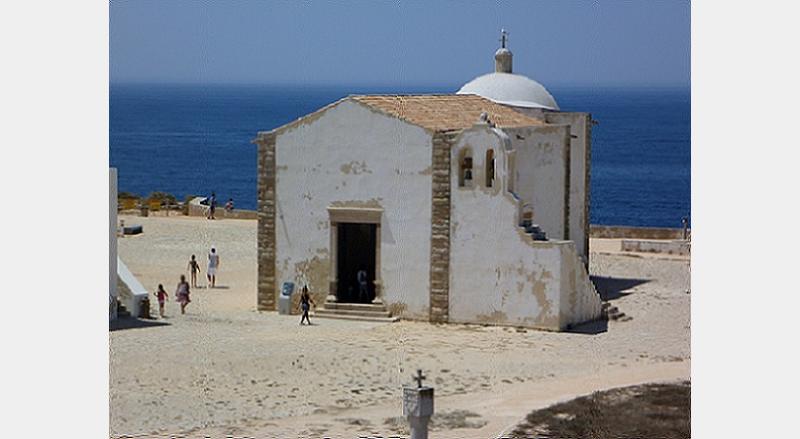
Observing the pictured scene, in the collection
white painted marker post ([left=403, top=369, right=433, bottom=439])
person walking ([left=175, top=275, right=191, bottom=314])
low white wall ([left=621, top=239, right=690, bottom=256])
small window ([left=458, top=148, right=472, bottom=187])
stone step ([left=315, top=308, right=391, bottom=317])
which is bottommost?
white painted marker post ([left=403, top=369, right=433, bottom=439])

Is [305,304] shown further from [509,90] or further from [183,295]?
[509,90]

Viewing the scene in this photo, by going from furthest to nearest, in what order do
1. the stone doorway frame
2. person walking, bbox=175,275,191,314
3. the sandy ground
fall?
person walking, bbox=175,275,191,314
the stone doorway frame
the sandy ground

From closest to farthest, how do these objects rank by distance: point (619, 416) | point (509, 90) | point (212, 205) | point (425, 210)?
1. point (619, 416)
2. point (425, 210)
3. point (509, 90)
4. point (212, 205)

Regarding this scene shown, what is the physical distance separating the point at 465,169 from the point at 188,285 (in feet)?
14.5

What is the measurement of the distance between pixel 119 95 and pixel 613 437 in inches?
271

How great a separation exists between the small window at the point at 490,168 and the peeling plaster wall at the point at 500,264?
0.23 ft

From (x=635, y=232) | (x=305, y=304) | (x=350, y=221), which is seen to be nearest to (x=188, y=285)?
(x=305, y=304)

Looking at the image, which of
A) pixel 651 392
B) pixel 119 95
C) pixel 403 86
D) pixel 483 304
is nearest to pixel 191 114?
pixel 119 95

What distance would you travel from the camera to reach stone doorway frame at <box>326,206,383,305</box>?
931 inches

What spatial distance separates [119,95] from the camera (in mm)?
20734

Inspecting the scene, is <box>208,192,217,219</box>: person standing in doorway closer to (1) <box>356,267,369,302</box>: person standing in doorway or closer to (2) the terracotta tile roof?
(2) the terracotta tile roof

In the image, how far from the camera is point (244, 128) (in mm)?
23859

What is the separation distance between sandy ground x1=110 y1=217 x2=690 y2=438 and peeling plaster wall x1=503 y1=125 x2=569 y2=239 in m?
1.46

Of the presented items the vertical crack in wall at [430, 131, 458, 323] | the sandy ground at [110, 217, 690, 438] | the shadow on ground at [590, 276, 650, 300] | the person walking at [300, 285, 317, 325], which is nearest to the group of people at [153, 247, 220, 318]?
the sandy ground at [110, 217, 690, 438]
